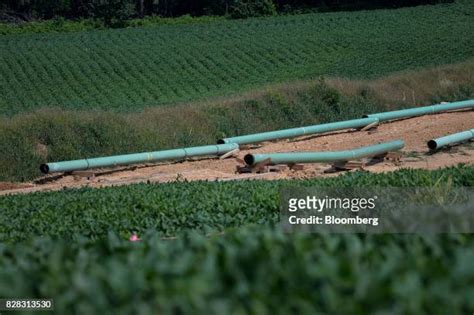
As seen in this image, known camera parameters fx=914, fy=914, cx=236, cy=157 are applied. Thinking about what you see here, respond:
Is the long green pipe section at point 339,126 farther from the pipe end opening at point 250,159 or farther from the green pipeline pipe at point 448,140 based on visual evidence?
the green pipeline pipe at point 448,140

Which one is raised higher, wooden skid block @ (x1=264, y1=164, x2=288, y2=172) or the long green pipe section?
wooden skid block @ (x1=264, y1=164, x2=288, y2=172)

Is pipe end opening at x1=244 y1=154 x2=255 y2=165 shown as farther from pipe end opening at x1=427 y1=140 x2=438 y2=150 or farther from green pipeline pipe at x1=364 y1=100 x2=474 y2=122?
green pipeline pipe at x1=364 y1=100 x2=474 y2=122

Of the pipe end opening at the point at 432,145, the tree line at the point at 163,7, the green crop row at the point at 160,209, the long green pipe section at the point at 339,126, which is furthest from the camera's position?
the tree line at the point at 163,7

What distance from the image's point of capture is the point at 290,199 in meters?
10.7

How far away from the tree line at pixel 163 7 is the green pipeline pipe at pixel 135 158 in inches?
1686

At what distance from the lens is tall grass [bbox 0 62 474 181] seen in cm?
2289

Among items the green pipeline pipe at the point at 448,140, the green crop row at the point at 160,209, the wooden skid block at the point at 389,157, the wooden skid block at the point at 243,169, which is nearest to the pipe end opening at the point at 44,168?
the wooden skid block at the point at 243,169

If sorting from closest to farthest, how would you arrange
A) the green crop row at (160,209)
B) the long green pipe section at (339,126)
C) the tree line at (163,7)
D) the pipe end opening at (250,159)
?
1. the green crop row at (160,209)
2. the pipe end opening at (250,159)
3. the long green pipe section at (339,126)
4. the tree line at (163,7)

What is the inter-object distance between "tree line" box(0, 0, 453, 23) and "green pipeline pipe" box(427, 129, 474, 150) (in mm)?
44950

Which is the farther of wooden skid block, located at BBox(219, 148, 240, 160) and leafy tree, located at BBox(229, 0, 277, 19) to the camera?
leafy tree, located at BBox(229, 0, 277, 19)

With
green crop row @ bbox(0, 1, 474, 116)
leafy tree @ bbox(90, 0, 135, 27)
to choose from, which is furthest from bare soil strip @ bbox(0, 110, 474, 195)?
leafy tree @ bbox(90, 0, 135, 27)

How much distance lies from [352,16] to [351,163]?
4178cm

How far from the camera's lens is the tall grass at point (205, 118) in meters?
22.9

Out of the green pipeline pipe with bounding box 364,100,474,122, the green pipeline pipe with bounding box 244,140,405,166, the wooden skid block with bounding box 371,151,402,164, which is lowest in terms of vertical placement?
the green pipeline pipe with bounding box 364,100,474,122
